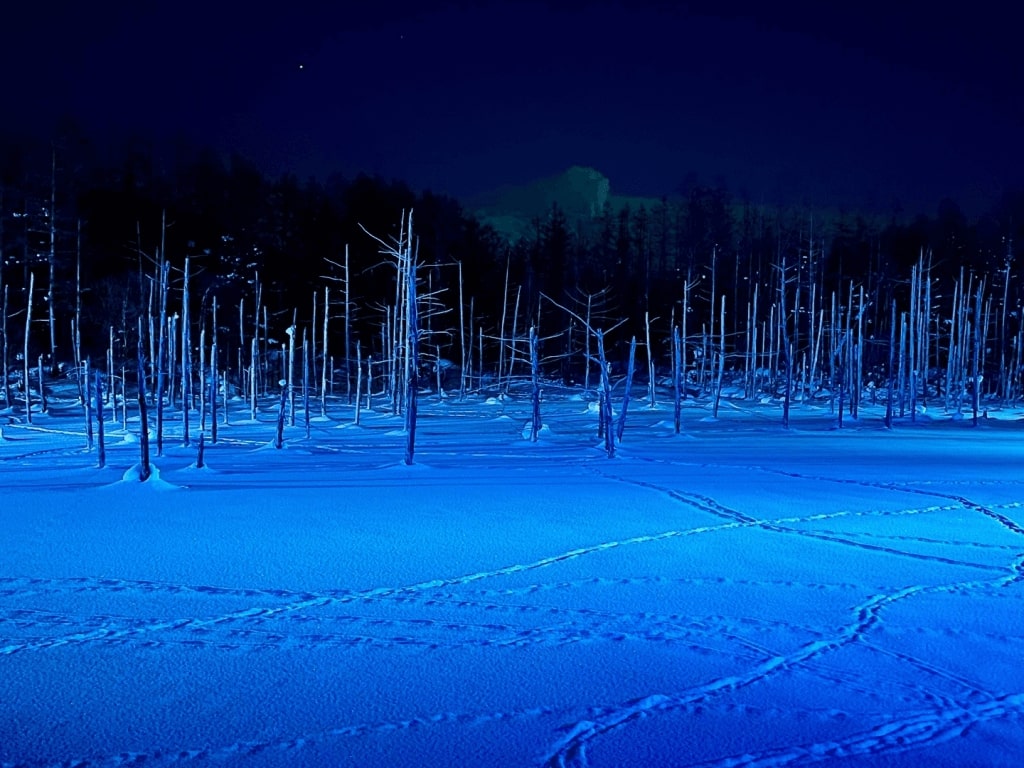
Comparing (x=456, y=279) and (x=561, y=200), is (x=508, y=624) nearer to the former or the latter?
(x=456, y=279)

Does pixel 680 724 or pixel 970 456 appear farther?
pixel 970 456

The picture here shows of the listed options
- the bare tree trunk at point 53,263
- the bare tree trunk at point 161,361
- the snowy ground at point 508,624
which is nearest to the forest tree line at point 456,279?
the bare tree trunk at point 53,263

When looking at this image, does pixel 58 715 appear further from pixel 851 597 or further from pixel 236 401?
pixel 236 401

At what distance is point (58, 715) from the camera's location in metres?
3.80

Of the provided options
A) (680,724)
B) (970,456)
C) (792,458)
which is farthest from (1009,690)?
(970,456)

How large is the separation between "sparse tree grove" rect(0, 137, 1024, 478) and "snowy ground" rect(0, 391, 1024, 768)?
13.2 metres

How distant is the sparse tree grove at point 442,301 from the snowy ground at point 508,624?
1325 centimetres

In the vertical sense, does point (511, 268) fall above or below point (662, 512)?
above

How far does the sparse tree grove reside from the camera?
29.7 m

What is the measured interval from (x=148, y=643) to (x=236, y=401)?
27608 mm

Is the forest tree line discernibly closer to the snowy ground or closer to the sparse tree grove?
the sparse tree grove

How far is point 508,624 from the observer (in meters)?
5.31

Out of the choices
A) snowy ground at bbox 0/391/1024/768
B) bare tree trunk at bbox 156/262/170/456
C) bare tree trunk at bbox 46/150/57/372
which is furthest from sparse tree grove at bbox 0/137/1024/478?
snowy ground at bbox 0/391/1024/768

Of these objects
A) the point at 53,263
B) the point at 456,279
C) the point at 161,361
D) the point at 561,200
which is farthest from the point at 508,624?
the point at 561,200
